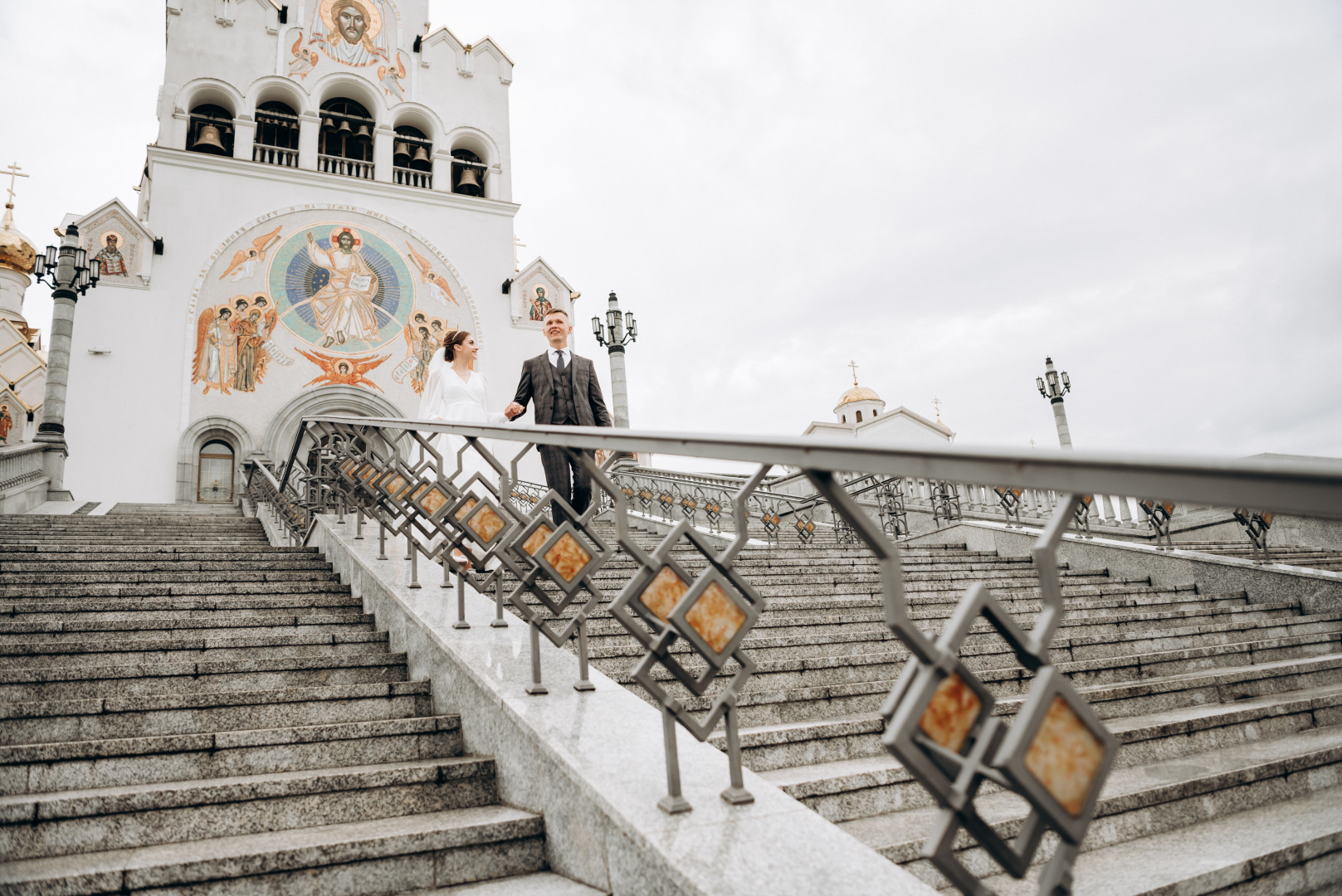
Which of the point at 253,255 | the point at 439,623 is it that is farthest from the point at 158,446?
the point at 439,623

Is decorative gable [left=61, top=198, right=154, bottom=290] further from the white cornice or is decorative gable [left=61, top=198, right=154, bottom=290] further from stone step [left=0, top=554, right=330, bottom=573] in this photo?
stone step [left=0, top=554, right=330, bottom=573]

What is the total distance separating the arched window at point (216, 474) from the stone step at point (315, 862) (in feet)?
47.5

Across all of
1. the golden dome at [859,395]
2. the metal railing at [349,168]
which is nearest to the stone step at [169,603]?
the metal railing at [349,168]

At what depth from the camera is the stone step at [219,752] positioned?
8.06 feet

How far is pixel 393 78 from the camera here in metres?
18.8

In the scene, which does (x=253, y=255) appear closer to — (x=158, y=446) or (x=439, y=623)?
(x=158, y=446)

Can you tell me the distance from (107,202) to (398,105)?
6.45 meters

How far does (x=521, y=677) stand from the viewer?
2.73m

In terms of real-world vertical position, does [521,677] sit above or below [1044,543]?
below

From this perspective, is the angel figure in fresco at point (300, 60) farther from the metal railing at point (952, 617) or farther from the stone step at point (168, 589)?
the metal railing at point (952, 617)

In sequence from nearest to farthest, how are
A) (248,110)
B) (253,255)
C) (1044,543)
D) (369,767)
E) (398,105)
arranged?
(1044,543), (369,767), (253,255), (248,110), (398,105)

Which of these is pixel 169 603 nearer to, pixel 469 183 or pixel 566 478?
pixel 566 478

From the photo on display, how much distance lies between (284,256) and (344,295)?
137 cm

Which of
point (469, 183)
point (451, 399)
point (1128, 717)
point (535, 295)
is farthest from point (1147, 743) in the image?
point (469, 183)
